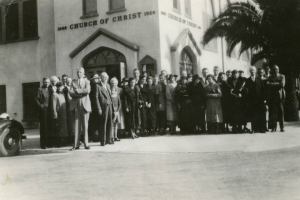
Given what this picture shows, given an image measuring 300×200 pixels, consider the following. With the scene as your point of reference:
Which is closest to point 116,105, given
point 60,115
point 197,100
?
point 60,115

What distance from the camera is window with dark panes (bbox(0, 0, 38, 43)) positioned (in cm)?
1902

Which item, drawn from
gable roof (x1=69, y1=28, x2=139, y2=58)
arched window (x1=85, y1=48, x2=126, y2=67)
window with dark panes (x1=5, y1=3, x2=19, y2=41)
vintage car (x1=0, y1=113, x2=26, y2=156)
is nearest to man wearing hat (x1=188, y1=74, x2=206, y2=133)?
gable roof (x1=69, y1=28, x2=139, y2=58)

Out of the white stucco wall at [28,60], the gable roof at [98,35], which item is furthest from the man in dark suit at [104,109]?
the white stucco wall at [28,60]

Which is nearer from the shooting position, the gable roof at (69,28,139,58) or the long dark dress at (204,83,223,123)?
the long dark dress at (204,83,223,123)

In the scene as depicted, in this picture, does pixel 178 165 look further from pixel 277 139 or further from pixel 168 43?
pixel 168 43

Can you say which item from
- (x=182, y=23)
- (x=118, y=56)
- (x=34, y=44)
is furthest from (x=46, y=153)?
(x=34, y=44)

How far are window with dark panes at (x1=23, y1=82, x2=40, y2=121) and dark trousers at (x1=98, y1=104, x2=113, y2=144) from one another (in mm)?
9418

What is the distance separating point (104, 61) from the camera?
649 inches

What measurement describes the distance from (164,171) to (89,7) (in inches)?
463

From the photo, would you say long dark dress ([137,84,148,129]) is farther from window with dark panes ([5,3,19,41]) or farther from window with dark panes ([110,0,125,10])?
window with dark panes ([5,3,19,41])

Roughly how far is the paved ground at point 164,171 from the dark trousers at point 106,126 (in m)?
0.33

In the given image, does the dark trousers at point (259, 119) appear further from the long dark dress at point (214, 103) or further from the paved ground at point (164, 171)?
the paved ground at point (164, 171)

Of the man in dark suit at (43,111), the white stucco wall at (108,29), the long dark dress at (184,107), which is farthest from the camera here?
the white stucco wall at (108,29)

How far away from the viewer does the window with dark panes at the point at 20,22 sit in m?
19.0
